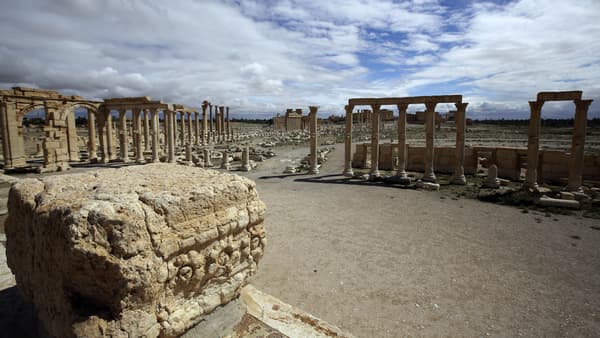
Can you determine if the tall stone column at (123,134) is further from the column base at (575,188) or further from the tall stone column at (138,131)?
the column base at (575,188)

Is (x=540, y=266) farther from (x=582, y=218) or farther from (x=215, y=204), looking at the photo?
(x=215, y=204)

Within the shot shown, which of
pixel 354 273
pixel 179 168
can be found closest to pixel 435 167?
pixel 354 273

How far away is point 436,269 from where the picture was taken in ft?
24.0

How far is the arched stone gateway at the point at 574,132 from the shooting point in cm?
1413

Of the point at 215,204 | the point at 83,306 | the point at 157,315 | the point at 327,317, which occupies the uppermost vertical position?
the point at 215,204

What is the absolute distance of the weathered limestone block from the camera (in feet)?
8.20

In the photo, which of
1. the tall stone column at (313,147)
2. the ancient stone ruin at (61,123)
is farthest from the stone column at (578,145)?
the ancient stone ruin at (61,123)

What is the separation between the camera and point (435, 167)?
20906 mm

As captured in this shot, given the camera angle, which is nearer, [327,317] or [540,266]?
[327,317]

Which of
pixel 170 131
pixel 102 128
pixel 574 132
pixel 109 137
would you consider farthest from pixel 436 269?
pixel 102 128

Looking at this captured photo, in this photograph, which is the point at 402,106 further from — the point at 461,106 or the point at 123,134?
the point at 123,134

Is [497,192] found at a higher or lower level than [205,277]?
lower

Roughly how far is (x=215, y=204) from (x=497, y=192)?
49.7 ft

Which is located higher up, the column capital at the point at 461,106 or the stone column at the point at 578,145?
the column capital at the point at 461,106
